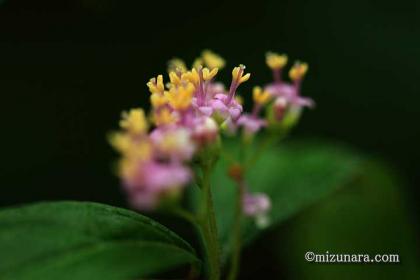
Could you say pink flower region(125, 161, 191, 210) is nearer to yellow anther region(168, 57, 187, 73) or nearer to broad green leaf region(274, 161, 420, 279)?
yellow anther region(168, 57, 187, 73)

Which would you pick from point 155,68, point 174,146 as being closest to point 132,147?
point 174,146

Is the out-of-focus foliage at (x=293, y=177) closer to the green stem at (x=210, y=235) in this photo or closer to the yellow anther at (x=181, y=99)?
the green stem at (x=210, y=235)

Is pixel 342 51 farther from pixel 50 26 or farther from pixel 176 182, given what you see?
pixel 176 182

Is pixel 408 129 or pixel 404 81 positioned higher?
pixel 404 81

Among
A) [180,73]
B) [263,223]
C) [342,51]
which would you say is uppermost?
[342,51]

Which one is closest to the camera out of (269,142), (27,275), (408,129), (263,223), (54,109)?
(27,275)

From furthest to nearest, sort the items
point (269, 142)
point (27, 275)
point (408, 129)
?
point (408, 129)
point (269, 142)
point (27, 275)

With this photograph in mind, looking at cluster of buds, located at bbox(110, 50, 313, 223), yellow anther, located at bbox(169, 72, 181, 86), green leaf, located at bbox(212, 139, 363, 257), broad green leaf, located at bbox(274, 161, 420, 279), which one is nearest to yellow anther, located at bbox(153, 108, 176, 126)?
cluster of buds, located at bbox(110, 50, 313, 223)

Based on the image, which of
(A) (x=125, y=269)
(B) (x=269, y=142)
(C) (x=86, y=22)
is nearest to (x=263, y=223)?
(B) (x=269, y=142)
